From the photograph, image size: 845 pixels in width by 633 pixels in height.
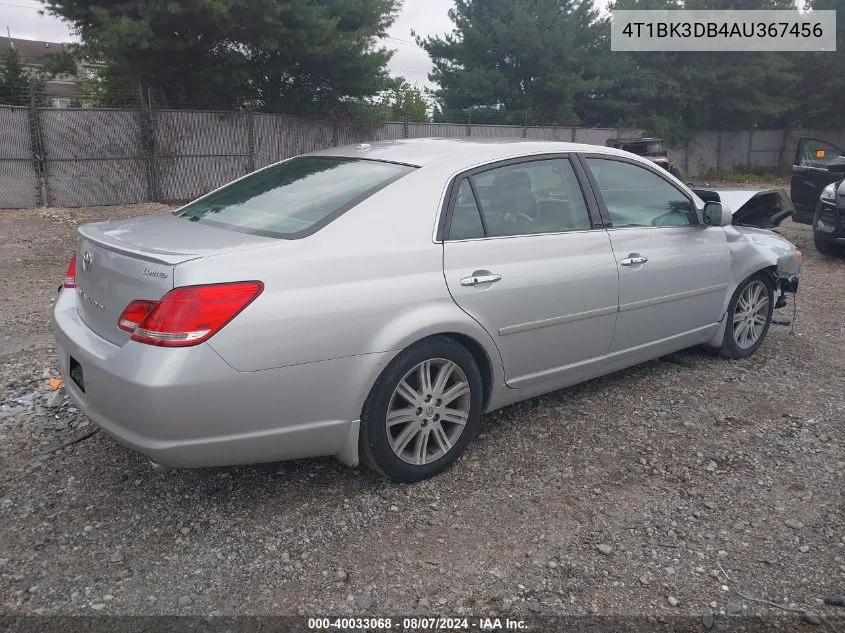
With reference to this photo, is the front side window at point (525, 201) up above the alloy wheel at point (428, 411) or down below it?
above

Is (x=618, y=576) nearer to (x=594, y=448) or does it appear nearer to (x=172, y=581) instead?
(x=594, y=448)

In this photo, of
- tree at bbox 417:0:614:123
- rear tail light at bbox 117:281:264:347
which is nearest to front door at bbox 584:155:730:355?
rear tail light at bbox 117:281:264:347

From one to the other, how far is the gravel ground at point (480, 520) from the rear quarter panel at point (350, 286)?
2.37ft

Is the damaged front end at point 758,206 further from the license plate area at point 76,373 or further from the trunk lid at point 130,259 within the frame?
the license plate area at point 76,373

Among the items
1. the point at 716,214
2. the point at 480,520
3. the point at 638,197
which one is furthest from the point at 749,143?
the point at 480,520

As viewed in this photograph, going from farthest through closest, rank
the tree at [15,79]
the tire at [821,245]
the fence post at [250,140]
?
the fence post at [250,140], the tree at [15,79], the tire at [821,245]

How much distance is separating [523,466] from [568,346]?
2.29ft

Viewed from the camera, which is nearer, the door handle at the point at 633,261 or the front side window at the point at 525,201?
the front side window at the point at 525,201

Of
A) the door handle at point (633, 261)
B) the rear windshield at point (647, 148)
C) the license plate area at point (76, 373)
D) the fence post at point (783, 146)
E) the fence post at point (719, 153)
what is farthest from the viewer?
the fence post at point (783, 146)

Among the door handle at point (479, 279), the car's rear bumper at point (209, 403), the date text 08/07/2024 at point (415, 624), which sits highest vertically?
the door handle at point (479, 279)

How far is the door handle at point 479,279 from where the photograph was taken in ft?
10.9

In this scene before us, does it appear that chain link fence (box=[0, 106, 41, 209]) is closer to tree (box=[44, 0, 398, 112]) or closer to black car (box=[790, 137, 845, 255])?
tree (box=[44, 0, 398, 112])

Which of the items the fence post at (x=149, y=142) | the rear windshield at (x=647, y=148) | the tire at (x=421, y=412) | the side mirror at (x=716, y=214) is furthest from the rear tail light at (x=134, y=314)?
the rear windshield at (x=647, y=148)

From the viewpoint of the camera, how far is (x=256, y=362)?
2.72 meters
